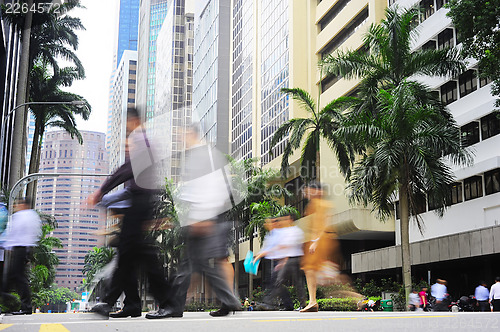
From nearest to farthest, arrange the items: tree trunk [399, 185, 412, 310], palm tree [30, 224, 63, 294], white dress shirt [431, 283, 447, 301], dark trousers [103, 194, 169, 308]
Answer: dark trousers [103, 194, 169, 308]
white dress shirt [431, 283, 447, 301]
tree trunk [399, 185, 412, 310]
palm tree [30, 224, 63, 294]

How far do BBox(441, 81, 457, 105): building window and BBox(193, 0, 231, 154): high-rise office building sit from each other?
40675 mm

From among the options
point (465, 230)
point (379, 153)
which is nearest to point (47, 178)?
point (379, 153)

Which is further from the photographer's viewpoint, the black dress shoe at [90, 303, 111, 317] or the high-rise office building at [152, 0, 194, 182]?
the high-rise office building at [152, 0, 194, 182]

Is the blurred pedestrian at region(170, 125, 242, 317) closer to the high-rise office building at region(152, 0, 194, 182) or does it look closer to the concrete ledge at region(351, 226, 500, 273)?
the concrete ledge at region(351, 226, 500, 273)

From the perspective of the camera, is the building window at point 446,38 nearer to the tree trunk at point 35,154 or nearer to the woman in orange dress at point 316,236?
the tree trunk at point 35,154

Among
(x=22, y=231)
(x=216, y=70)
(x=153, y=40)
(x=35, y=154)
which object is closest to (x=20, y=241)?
(x=22, y=231)

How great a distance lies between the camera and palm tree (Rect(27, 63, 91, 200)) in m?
40.8

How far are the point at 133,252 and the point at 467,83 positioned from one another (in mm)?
29524

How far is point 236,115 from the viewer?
70.3 metres

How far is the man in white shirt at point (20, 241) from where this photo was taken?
791 cm

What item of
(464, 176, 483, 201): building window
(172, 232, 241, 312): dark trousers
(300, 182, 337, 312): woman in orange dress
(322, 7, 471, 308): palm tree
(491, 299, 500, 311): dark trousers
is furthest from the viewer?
(464, 176, 483, 201): building window

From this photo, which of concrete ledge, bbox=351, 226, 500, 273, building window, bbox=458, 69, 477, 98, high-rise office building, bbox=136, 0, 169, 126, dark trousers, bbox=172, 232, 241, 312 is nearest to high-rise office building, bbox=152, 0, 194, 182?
high-rise office building, bbox=136, 0, 169, 126

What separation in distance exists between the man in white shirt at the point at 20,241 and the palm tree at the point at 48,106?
3293cm

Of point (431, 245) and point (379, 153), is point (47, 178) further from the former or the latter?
point (431, 245)
